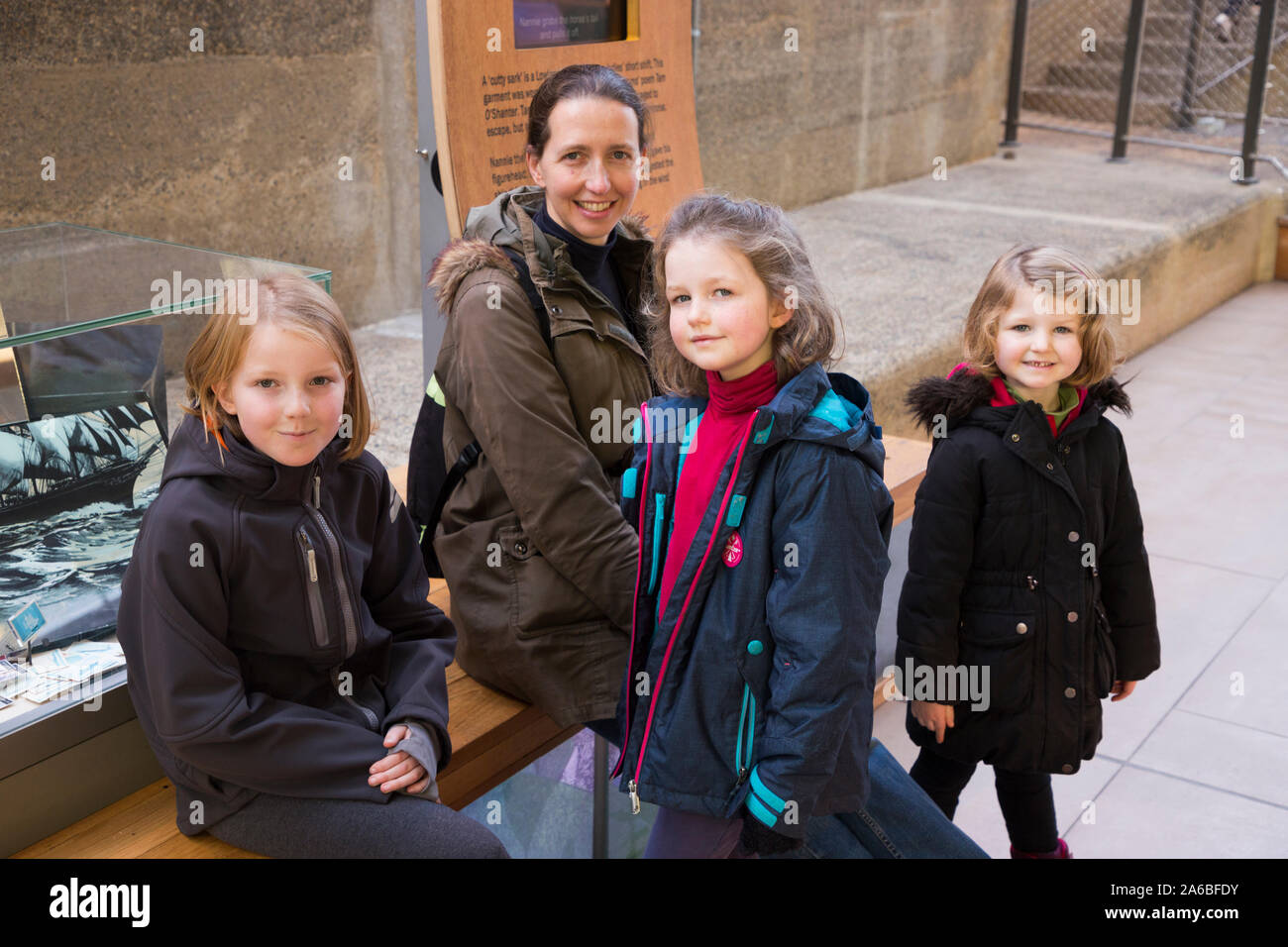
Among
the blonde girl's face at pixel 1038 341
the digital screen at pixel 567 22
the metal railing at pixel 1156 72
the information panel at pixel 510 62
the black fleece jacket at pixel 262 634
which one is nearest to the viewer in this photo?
the black fleece jacket at pixel 262 634

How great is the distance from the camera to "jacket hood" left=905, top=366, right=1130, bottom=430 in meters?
2.39

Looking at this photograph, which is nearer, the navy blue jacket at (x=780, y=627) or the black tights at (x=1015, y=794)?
the navy blue jacket at (x=780, y=627)

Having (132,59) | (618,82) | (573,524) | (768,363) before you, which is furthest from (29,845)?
(132,59)

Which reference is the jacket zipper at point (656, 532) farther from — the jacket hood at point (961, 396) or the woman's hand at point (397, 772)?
the jacket hood at point (961, 396)

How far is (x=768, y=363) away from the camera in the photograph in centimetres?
204

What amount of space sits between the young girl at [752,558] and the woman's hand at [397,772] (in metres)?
0.32

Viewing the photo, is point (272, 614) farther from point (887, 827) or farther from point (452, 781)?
point (887, 827)

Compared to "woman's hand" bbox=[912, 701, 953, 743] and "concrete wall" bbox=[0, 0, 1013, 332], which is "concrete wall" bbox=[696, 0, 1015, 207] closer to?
"concrete wall" bbox=[0, 0, 1013, 332]

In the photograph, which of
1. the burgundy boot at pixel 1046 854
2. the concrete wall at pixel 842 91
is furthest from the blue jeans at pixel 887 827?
the concrete wall at pixel 842 91

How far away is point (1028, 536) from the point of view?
236 cm

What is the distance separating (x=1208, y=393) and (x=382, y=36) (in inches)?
168

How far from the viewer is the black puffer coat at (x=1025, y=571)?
236cm

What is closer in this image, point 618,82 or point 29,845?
point 29,845
